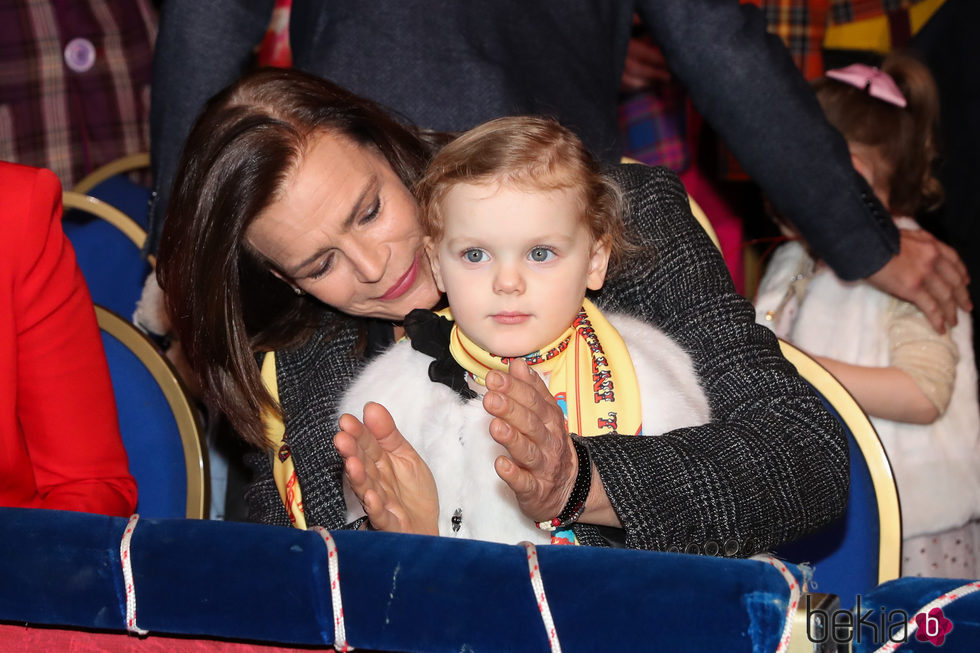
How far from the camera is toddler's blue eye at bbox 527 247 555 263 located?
1.26 meters

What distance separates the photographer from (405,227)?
1469 mm

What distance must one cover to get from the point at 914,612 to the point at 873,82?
1.69 metres

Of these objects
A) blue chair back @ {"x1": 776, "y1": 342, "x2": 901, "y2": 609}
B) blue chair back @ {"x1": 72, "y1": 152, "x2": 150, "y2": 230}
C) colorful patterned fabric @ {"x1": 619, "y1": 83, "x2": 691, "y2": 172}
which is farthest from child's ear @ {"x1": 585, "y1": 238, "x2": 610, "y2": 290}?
colorful patterned fabric @ {"x1": 619, "y1": 83, "x2": 691, "y2": 172}

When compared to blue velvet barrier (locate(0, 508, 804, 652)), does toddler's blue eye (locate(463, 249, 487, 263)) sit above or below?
above

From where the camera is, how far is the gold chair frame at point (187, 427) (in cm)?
170

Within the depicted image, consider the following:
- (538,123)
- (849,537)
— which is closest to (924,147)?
(849,537)

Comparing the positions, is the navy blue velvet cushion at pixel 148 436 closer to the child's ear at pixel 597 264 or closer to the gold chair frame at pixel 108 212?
the gold chair frame at pixel 108 212

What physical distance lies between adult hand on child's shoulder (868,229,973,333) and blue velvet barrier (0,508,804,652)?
1.23 metres

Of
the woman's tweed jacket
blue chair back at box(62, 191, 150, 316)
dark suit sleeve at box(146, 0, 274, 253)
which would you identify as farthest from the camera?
blue chair back at box(62, 191, 150, 316)

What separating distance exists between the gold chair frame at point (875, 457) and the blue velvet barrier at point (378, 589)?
0.63m

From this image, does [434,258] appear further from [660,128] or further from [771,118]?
[660,128]

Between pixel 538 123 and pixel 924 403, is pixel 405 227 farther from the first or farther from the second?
pixel 924 403

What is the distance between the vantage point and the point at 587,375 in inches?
51.5

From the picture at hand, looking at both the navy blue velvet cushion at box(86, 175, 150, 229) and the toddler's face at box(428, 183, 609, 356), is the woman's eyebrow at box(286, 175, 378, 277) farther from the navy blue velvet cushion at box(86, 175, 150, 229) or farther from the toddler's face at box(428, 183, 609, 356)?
the navy blue velvet cushion at box(86, 175, 150, 229)
